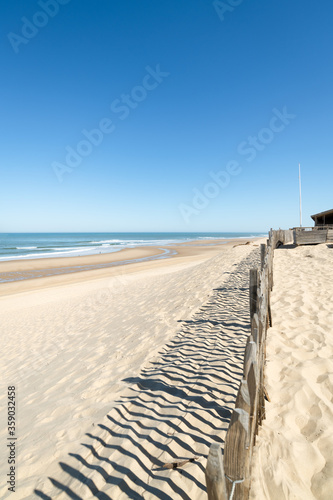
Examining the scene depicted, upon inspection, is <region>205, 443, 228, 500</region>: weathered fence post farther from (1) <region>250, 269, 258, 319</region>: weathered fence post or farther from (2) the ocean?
(2) the ocean

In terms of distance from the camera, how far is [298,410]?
279 cm

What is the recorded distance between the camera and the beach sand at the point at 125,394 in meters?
2.40

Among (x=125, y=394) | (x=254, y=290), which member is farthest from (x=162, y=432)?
(x=254, y=290)

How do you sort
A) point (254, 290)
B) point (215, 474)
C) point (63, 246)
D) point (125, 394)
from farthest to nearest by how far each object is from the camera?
point (63, 246)
point (254, 290)
point (125, 394)
point (215, 474)

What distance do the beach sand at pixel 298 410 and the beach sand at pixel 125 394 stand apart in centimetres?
48

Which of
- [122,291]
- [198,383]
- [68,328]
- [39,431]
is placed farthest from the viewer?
[122,291]

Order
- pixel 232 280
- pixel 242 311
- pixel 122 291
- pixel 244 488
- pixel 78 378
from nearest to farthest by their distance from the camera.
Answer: pixel 244 488 < pixel 78 378 < pixel 242 311 < pixel 232 280 < pixel 122 291

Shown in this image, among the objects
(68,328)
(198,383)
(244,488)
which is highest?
(244,488)

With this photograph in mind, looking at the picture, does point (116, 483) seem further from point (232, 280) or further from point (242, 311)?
point (232, 280)

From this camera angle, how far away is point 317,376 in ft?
10.9

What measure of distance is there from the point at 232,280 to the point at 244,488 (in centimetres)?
890

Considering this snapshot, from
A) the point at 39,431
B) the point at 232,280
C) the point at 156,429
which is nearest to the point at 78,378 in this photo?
the point at 39,431

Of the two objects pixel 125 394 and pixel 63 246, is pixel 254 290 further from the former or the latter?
pixel 63 246

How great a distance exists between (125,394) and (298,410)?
7.29 ft
